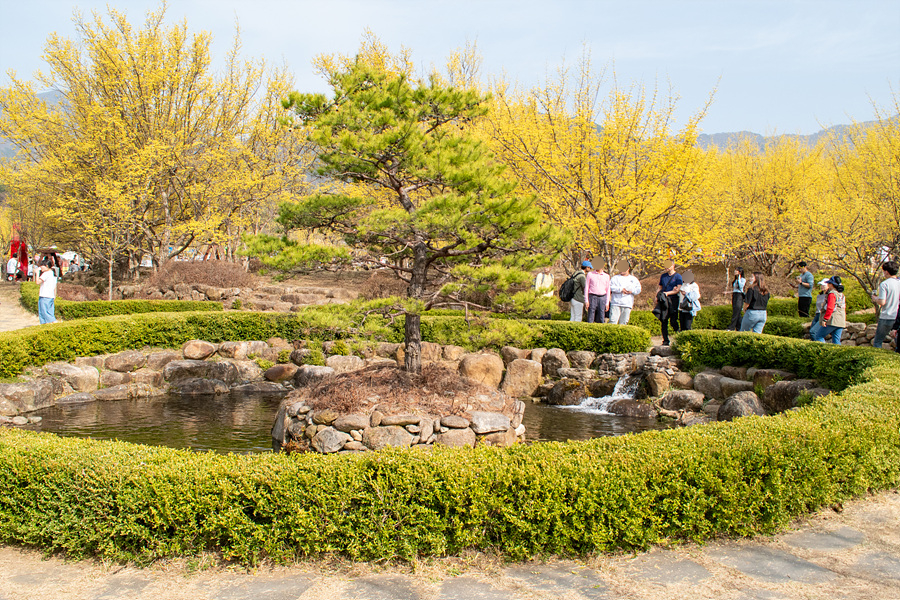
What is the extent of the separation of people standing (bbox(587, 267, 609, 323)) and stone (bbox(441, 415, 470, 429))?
7.32 meters

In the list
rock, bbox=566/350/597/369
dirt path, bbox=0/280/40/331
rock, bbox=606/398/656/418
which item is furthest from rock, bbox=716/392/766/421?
dirt path, bbox=0/280/40/331

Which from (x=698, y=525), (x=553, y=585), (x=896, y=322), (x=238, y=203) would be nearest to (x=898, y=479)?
(x=698, y=525)

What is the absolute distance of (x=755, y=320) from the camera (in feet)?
38.6

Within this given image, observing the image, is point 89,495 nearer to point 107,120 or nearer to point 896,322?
point 896,322

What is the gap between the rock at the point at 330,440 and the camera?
6090mm

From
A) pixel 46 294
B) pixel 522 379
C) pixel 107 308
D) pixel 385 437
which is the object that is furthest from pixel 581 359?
pixel 107 308

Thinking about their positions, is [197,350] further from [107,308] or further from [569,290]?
[569,290]

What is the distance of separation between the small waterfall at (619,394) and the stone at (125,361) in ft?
26.6

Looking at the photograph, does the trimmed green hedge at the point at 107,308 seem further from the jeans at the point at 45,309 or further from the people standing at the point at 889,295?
the people standing at the point at 889,295

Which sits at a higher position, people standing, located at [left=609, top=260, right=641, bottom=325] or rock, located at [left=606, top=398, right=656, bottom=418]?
people standing, located at [left=609, top=260, right=641, bottom=325]


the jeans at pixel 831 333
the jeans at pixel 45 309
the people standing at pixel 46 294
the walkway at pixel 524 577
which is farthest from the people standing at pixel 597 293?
the jeans at pixel 45 309

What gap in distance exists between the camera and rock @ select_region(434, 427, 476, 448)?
243 inches

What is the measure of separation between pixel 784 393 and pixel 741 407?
2.85ft

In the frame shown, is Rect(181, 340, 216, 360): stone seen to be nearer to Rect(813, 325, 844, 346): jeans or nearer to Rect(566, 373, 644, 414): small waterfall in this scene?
Rect(566, 373, 644, 414): small waterfall
